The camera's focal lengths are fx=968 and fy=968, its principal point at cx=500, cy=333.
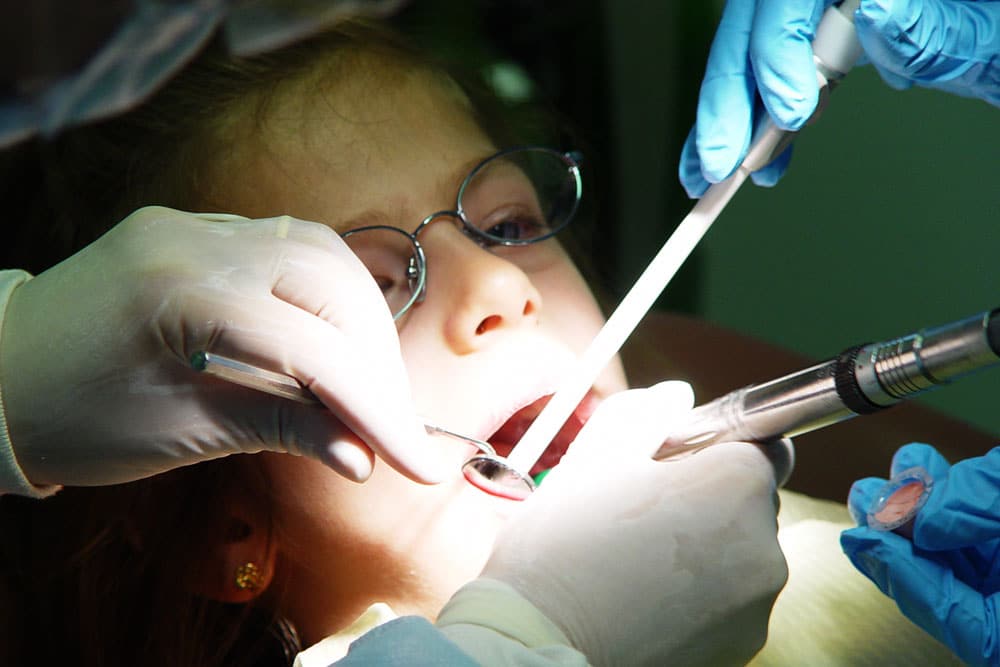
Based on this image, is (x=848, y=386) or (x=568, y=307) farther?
(x=568, y=307)

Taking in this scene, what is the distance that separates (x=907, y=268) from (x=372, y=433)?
132 cm

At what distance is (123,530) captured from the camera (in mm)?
1396

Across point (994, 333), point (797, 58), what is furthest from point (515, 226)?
point (994, 333)

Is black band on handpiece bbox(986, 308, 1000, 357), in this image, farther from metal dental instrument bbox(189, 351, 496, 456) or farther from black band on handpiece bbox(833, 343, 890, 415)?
metal dental instrument bbox(189, 351, 496, 456)

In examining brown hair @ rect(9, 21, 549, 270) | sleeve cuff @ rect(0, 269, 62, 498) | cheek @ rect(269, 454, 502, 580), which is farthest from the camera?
brown hair @ rect(9, 21, 549, 270)

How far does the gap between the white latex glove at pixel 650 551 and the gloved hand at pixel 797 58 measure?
35 cm

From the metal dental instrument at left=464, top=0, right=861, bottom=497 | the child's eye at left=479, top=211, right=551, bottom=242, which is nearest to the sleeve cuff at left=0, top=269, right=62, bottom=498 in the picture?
the metal dental instrument at left=464, top=0, right=861, bottom=497

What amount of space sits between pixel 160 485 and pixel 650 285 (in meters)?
0.75

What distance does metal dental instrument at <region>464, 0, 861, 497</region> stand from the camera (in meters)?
1.04

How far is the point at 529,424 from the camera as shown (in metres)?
1.34

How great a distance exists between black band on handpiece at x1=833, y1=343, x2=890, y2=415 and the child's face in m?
0.36

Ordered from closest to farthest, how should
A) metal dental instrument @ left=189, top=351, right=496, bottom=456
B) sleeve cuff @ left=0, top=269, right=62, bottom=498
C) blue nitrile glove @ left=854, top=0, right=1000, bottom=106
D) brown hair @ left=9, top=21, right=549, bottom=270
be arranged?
metal dental instrument @ left=189, top=351, right=496, bottom=456, sleeve cuff @ left=0, top=269, right=62, bottom=498, blue nitrile glove @ left=854, top=0, right=1000, bottom=106, brown hair @ left=9, top=21, right=549, bottom=270

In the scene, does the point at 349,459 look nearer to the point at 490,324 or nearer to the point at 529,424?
the point at 490,324

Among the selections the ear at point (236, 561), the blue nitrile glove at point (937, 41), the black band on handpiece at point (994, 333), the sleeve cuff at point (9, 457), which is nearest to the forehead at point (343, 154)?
the sleeve cuff at point (9, 457)
